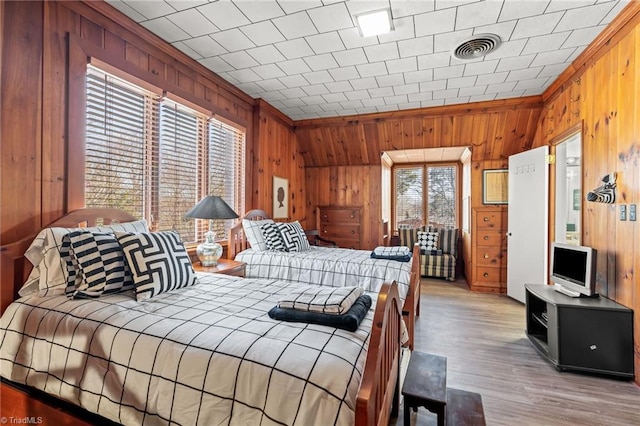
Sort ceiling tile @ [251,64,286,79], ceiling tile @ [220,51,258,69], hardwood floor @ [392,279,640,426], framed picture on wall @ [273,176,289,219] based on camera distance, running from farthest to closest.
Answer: framed picture on wall @ [273,176,289,219] → ceiling tile @ [251,64,286,79] → ceiling tile @ [220,51,258,69] → hardwood floor @ [392,279,640,426]

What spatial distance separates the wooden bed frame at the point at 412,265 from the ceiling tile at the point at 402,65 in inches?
71.4

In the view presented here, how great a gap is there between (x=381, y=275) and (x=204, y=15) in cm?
258

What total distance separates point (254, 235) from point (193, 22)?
2086 mm

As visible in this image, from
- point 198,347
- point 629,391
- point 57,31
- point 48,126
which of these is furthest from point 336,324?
point 57,31

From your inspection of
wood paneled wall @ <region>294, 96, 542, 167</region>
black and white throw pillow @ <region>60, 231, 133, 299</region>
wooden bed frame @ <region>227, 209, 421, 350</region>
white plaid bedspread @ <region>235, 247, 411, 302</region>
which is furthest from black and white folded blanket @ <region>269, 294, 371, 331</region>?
wood paneled wall @ <region>294, 96, 542, 167</region>

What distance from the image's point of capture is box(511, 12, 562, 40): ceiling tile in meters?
2.18

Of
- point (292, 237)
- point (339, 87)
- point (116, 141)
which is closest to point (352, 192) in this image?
point (292, 237)

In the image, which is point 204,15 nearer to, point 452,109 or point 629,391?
point 452,109

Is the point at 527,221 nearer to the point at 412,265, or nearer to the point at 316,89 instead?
the point at 412,265

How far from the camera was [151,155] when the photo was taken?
2.52m

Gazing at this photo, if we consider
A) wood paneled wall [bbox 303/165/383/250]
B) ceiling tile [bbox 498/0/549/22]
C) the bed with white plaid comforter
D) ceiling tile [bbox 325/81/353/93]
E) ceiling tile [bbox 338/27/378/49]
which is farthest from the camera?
wood paneled wall [bbox 303/165/383/250]

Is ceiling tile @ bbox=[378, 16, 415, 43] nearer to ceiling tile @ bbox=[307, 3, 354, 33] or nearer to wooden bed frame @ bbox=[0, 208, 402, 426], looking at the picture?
ceiling tile @ bbox=[307, 3, 354, 33]

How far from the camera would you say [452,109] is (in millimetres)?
4090

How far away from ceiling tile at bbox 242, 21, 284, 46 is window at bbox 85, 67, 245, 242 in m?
→ 0.94
